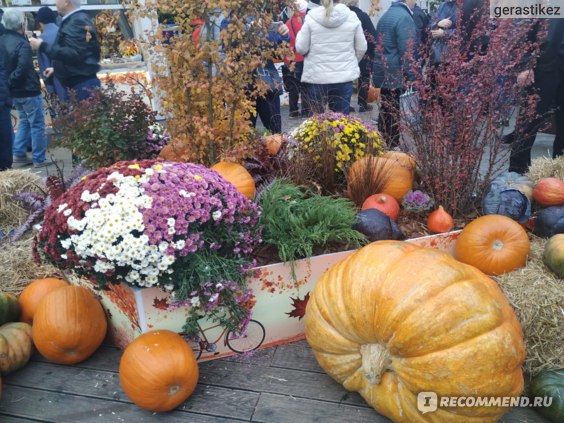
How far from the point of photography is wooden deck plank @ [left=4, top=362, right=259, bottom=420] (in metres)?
2.23

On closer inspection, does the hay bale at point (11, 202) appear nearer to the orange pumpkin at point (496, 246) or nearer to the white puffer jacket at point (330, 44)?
the orange pumpkin at point (496, 246)

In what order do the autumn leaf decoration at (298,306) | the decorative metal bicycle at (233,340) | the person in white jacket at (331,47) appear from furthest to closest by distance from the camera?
the person in white jacket at (331,47) → the autumn leaf decoration at (298,306) → the decorative metal bicycle at (233,340)

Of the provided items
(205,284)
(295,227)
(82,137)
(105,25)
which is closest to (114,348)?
(205,284)

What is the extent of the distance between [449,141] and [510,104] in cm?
49

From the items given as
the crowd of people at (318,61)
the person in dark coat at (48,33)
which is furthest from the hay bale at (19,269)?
the person in dark coat at (48,33)

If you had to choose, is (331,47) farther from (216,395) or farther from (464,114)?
(216,395)

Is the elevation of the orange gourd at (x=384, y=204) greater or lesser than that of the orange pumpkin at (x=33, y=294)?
greater

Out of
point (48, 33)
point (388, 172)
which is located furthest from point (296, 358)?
point (48, 33)

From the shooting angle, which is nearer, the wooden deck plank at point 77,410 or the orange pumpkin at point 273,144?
the wooden deck plank at point 77,410

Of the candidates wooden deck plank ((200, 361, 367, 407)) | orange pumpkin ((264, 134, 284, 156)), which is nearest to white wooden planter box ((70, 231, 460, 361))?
wooden deck plank ((200, 361, 367, 407))

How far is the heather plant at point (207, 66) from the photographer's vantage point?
3.24m

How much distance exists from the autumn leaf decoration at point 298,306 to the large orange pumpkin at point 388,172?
1031 mm

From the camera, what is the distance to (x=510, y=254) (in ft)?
8.85

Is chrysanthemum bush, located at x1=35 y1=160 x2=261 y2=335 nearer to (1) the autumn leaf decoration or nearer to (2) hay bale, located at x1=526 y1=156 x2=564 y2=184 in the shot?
(1) the autumn leaf decoration
